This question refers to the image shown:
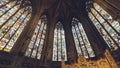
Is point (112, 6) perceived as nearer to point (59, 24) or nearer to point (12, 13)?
point (59, 24)

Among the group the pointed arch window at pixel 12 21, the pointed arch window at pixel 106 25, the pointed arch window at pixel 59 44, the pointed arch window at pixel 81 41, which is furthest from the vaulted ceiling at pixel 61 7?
the pointed arch window at pixel 106 25

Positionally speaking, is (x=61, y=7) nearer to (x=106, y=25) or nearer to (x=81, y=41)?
(x=81, y=41)

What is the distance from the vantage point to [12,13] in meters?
11.8

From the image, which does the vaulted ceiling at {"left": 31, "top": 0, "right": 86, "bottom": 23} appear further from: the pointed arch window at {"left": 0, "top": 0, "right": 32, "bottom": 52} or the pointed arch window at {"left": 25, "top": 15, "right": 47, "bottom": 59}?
the pointed arch window at {"left": 0, "top": 0, "right": 32, "bottom": 52}

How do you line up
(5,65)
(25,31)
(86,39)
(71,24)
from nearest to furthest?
(5,65)
(25,31)
(86,39)
(71,24)

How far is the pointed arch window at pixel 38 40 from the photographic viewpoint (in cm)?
1128

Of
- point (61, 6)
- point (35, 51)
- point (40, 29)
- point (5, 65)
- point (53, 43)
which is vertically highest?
point (61, 6)

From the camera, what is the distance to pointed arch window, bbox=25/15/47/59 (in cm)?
1128

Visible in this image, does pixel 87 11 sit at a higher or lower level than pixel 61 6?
lower

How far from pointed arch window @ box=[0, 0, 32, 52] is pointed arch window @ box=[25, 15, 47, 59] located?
960mm

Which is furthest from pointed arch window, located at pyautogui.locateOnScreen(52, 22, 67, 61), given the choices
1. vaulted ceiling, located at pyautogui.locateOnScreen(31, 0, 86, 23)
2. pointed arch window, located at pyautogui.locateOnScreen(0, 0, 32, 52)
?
pointed arch window, located at pyautogui.locateOnScreen(0, 0, 32, 52)

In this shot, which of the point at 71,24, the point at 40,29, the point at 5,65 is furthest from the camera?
the point at 71,24

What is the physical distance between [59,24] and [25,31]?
3.67 metres

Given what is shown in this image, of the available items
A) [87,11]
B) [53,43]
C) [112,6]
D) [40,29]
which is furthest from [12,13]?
[112,6]
